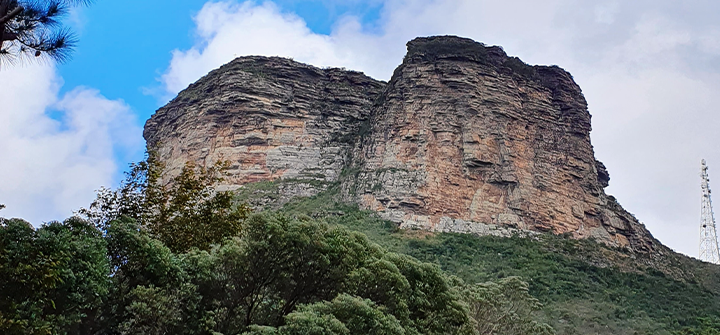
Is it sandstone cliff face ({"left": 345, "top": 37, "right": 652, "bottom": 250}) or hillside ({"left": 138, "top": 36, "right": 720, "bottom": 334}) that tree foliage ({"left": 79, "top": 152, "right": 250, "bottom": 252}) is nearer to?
hillside ({"left": 138, "top": 36, "right": 720, "bottom": 334})

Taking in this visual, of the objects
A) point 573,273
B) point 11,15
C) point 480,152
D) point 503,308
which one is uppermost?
point 480,152

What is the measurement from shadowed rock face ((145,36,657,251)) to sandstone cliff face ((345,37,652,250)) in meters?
0.13

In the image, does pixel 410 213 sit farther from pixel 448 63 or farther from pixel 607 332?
pixel 607 332

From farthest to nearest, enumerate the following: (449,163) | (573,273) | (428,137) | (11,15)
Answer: (428,137) < (449,163) < (573,273) < (11,15)

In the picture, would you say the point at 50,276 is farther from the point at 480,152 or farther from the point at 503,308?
the point at 480,152

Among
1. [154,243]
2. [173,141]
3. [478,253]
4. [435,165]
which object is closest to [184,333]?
[154,243]

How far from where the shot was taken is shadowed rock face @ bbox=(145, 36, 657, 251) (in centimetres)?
6444

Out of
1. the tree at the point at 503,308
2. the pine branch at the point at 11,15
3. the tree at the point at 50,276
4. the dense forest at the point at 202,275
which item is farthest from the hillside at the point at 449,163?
the pine branch at the point at 11,15

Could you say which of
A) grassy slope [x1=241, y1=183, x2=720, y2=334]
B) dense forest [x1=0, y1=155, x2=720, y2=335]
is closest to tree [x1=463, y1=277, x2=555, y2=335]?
dense forest [x1=0, y1=155, x2=720, y2=335]

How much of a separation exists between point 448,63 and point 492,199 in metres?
15.8

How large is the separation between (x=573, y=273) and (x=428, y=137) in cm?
2142

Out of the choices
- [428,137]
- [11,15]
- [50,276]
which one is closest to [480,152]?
[428,137]

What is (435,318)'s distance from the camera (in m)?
19.0

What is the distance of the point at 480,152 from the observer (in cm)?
6644
